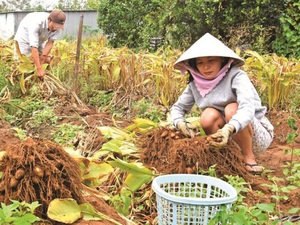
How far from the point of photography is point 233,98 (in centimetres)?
292

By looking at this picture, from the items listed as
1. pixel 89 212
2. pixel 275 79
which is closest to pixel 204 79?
pixel 89 212

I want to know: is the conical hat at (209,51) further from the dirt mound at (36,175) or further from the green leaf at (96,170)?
the dirt mound at (36,175)

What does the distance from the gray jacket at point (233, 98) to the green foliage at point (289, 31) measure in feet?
14.3

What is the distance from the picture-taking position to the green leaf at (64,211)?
1862 millimetres

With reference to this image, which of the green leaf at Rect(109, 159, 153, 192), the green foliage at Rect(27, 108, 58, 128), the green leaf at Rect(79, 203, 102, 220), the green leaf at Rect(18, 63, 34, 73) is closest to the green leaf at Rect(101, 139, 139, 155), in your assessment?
the green leaf at Rect(109, 159, 153, 192)

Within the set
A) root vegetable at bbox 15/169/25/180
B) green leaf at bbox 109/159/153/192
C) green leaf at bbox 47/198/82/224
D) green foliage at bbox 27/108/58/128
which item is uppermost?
root vegetable at bbox 15/169/25/180

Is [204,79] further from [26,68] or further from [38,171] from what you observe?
[26,68]

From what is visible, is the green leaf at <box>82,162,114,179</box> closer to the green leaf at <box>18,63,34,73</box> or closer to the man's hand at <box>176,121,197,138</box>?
the man's hand at <box>176,121,197,138</box>

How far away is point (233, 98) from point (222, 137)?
435mm

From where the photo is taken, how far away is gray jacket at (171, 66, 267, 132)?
268 cm

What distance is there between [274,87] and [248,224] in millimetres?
2983

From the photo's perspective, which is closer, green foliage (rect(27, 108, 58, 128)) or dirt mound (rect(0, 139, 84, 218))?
dirt mound (rect(0, 139, 84, 218))

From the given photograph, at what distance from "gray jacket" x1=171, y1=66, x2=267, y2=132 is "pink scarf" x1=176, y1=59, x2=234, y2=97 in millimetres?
32

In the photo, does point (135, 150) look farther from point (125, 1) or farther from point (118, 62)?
point (125, 1)
